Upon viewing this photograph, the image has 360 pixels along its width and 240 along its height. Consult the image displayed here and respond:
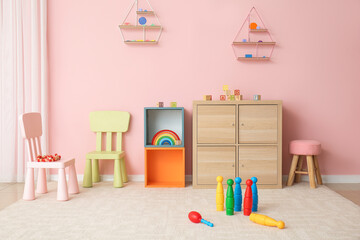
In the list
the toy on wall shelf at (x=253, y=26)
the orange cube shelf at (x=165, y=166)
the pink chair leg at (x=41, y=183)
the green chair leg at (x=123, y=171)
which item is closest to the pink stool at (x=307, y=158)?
the orange cube shelf at (x=165, y=166)

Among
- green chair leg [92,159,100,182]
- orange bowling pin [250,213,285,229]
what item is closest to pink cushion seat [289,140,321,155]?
orange bowling pin [250,213,285,229]

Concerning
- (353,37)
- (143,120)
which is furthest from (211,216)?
(353,37)

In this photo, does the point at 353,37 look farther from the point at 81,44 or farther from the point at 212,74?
the point at 81,44

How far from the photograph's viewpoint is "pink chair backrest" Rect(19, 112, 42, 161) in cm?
321

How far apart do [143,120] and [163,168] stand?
65 cm

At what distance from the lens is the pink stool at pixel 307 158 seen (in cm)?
366

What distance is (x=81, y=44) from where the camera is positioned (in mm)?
4070

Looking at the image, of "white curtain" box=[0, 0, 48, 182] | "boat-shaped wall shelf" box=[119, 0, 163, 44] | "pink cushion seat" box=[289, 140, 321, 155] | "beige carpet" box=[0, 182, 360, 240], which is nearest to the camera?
"beige carpet" box=[0, 182, 360, 240]

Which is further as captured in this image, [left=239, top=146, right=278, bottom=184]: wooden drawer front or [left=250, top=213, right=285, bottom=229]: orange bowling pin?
[left=239, top=146, right=278, bottom=184]: wooden drawer front

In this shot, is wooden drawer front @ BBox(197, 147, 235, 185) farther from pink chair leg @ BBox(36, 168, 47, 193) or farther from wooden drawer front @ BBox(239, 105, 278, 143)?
pink chair leg @ BBox(36, 168, 47, 193)

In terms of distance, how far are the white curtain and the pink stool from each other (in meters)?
2.94

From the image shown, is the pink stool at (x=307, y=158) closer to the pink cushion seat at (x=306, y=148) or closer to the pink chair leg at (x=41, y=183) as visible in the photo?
the pink cushion seat at (x=306, y=148)

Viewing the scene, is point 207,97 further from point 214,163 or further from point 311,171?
point 311,171

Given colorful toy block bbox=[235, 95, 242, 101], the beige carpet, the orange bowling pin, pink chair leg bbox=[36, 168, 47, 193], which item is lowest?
the beige carpet
